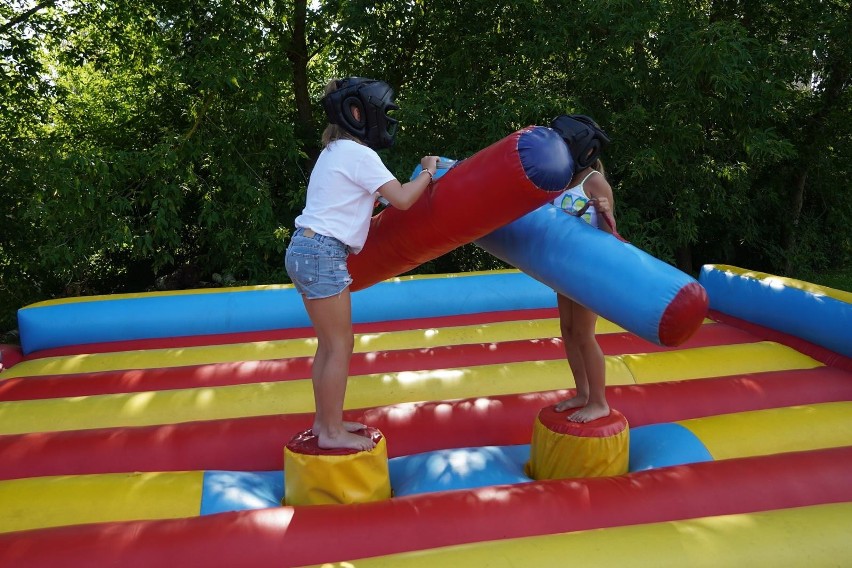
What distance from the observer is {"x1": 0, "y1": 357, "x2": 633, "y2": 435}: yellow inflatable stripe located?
275 cm

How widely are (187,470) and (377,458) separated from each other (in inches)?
27.1

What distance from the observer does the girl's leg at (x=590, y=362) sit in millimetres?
2342

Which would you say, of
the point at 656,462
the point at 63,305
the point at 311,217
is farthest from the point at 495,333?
the point at 63,305

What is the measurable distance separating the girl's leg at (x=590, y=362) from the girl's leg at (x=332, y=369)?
0.71 meters


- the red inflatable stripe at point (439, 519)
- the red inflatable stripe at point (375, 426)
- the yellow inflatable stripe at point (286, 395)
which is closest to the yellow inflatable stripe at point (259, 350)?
the yellow inflatable stripe at point (286, 395)

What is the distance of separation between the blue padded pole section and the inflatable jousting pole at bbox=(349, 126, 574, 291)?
1689 mm

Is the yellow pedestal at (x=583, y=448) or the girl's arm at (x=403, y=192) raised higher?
the girl's arm at (x=403, y=192)

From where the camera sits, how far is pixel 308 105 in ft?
22.1

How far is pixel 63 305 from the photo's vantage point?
402 cm

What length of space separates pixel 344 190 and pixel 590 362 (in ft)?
3.06

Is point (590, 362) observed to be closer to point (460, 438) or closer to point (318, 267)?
point (460, 438)

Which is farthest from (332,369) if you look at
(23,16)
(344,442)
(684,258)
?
(684,258)

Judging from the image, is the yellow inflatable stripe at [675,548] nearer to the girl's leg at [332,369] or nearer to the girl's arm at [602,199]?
the girl's leg at [332,369]

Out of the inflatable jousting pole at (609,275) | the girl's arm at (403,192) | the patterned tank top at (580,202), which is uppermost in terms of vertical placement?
the girl's arm at (403,192)
